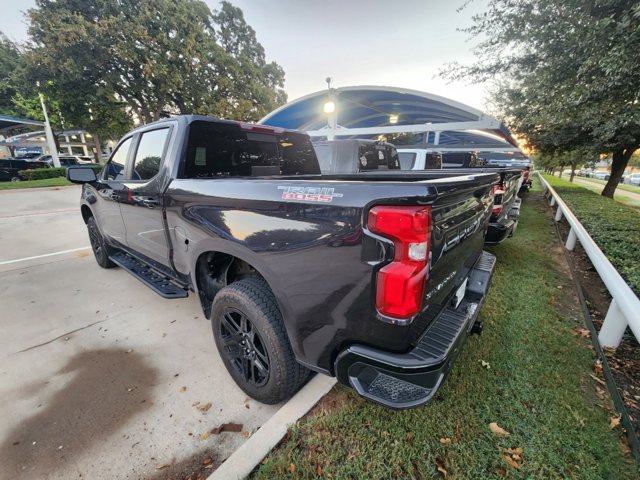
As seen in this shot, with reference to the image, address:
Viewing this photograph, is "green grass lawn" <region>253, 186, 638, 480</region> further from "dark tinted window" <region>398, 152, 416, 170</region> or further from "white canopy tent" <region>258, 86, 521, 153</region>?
"white canopy tent" <region>258, 86, 521, 153</region>

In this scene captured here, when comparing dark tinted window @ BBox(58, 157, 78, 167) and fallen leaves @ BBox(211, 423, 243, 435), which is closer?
fallen leaves @ BBox(211, 423, 243, 435)

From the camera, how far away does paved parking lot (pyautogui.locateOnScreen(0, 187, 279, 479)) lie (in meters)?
1.80

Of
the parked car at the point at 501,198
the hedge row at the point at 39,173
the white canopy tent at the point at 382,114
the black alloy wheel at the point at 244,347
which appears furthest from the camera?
the hedge row at the point at 39,173

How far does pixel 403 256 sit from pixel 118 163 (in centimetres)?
381

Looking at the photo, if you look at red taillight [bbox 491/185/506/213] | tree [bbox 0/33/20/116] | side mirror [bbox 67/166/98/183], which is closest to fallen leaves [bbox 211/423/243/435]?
side mirror [bbox 67/166/98/183]

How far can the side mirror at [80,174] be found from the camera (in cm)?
365

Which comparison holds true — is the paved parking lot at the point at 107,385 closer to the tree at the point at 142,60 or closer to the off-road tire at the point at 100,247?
the off-road tire at the point at 100,247

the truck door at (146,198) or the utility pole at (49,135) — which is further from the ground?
the utility pole at (49,135)

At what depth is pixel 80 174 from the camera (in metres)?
3.64

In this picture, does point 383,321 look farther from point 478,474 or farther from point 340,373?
point 478,474

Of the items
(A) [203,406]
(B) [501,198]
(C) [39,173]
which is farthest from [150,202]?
(C) [39,173]

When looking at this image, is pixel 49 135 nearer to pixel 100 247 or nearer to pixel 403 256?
pixel 100 247

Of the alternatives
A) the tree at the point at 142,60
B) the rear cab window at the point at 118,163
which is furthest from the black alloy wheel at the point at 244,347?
the tree at the point at 142,60

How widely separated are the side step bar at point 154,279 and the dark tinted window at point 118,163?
1068 mm
